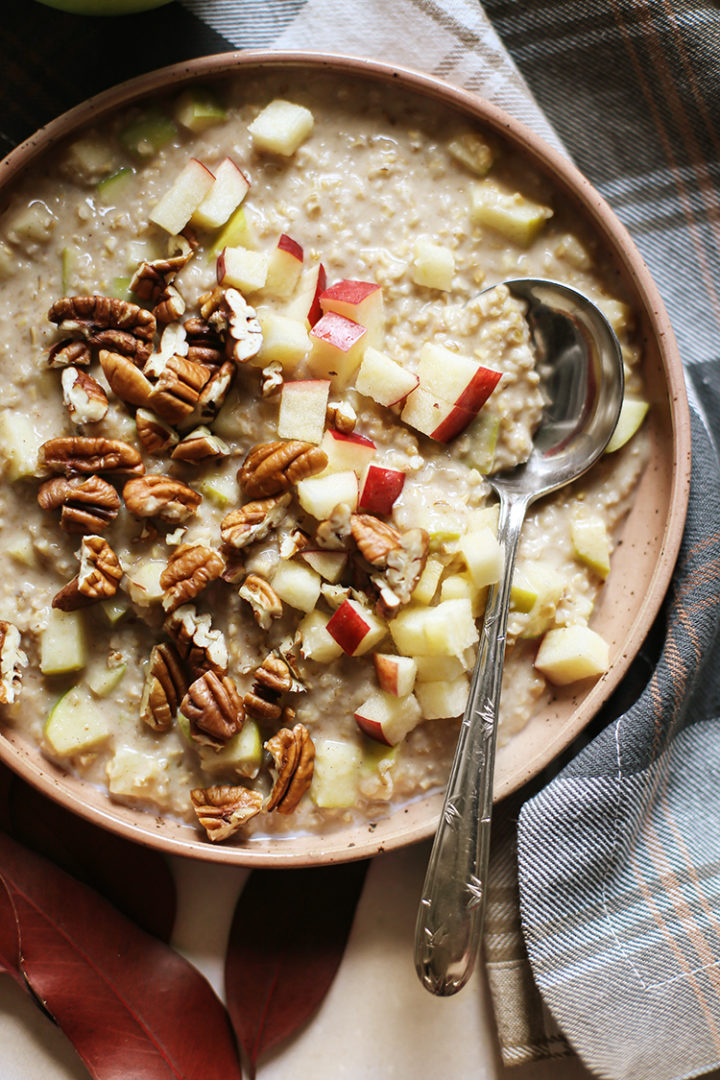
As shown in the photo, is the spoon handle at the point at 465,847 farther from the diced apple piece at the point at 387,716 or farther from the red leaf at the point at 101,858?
the red leaf at the point at 101,858

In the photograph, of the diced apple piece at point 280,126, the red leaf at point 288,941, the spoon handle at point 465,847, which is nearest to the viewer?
the spoon handle at point 465,847

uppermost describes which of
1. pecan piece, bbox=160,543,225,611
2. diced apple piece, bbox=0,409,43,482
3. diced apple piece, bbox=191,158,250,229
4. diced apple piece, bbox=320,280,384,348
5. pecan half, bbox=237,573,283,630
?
diced apple piece, bbox=191,158,250,229

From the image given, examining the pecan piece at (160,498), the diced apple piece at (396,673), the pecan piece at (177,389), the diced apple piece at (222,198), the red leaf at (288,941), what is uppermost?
the diced apple piece at (222,198)

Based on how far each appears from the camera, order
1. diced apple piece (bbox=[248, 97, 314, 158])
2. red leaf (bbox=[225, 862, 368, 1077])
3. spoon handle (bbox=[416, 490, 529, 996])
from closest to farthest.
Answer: spoon handle (bbox=[416, 490, 529, 996])
diced apple piece (bbox=[248, 97, 314, 158])
red leaf (bbox=[225, 862, 368, 1077])

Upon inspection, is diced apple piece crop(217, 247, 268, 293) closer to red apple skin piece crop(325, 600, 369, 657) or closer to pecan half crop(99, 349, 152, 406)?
pecan half crop(99, 349, 152, 406)

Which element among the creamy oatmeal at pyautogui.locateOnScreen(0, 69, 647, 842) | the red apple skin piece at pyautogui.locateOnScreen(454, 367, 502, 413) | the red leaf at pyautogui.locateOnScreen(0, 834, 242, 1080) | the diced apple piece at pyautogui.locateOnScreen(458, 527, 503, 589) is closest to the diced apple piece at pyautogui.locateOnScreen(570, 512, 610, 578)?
the creamy oatmeal at pyautogui.locateOnScreen(0, 69, 647, 842)

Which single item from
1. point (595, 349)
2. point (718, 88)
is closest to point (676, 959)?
point (595, 349)

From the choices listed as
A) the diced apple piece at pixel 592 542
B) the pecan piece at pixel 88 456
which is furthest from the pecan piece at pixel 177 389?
the diced apple piece at pixel 592 542
